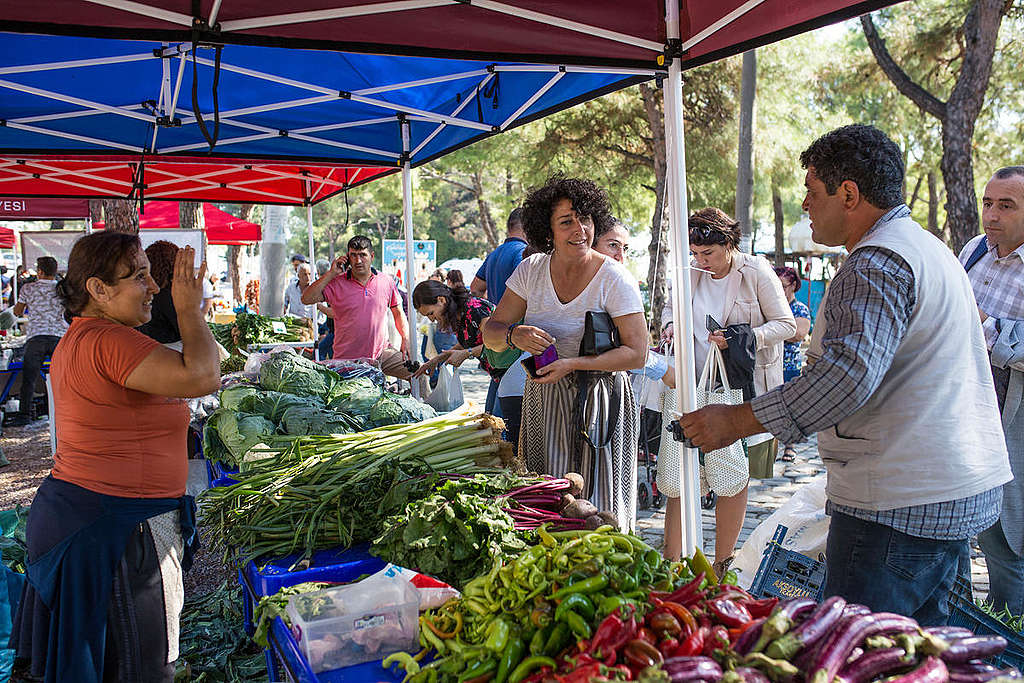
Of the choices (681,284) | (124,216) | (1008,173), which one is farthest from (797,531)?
(124,216)

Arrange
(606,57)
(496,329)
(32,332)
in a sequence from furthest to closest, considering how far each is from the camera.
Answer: (32,332)
(496,329)
(606,57)

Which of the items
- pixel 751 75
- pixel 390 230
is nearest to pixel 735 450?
pixel 751 75

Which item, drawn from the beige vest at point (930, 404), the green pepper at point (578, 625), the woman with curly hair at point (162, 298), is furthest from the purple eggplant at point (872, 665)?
the woman with curly hair at point (162, 298)

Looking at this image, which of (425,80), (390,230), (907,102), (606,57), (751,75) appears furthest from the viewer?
(390,230)

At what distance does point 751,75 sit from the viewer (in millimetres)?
10875

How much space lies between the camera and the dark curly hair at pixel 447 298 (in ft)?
17.7

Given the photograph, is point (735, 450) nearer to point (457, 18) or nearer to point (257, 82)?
point (457, 18)

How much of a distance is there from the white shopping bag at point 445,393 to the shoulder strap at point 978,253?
3.63 metres

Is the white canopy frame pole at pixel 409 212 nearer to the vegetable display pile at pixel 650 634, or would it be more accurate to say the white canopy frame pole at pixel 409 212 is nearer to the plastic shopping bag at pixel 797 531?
the plastic shopping bag at pixel 797 531

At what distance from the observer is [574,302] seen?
370 centimetres

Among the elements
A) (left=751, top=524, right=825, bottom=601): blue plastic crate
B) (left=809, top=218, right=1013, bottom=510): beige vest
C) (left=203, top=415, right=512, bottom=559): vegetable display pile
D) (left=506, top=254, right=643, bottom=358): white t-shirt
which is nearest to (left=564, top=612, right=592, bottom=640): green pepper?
(left=809, top=218, right=1013, bottom=510): beige vest

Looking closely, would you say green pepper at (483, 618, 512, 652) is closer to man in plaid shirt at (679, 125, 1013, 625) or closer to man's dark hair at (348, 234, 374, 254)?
man in plaid shirt at (679, 125, 1013, 625)

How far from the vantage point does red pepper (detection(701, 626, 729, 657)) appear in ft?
5.32

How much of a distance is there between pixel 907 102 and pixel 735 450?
1993 cm
